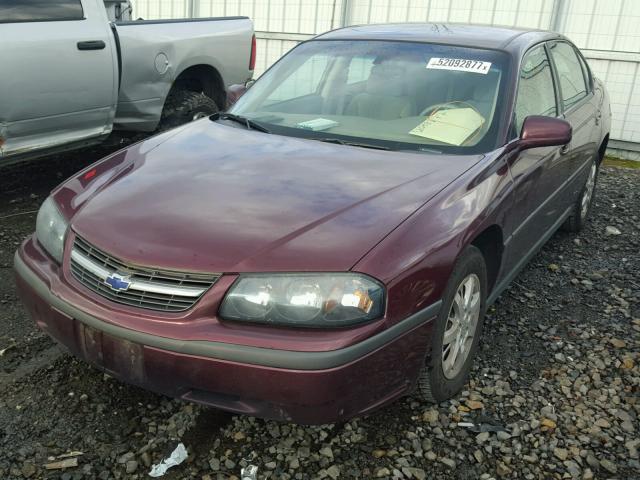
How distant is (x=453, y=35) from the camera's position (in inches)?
146

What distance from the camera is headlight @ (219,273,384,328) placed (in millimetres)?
2115

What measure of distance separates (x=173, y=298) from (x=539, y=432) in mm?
1599

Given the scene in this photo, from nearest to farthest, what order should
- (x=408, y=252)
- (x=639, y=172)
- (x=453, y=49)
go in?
1. (x=408, y=252)
2. (x=453, y=49)
3. (x=639, y=172)

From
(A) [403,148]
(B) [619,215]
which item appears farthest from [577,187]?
(A) [403,148]

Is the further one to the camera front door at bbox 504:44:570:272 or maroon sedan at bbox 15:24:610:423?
front door at bbox 504:44:570:272

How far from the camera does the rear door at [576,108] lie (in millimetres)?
4121

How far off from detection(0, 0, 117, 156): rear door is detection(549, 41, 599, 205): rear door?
3.41m

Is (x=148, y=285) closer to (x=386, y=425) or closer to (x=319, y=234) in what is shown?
(x=319, y=234)

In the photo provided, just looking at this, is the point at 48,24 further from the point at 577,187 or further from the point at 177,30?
the point at 577,187

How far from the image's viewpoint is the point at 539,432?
2676 millimetres

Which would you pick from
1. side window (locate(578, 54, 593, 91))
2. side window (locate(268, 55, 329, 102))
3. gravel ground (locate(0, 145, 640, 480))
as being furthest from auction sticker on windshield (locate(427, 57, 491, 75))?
side window (locate(578, 54, 593, 91))

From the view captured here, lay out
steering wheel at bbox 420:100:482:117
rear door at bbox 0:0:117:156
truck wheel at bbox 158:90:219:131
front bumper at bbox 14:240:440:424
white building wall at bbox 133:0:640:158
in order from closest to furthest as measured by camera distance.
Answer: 1. front bumper at bbox 14:240:440:424
2. steering wheel at bbox 420:100:482:117
3. rear door at bbox 0:0:117:156
4. truck wheel at bbox 158:90:219:131
5. white building wall at bbox 133:0:640:158

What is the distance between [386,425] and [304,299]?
2.77 ft

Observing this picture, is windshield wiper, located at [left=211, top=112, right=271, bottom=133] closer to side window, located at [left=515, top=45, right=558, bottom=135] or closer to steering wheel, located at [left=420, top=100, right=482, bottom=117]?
steering wheel, located at [left=420, top=100, right=482, bottom=117]
